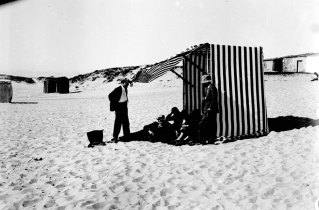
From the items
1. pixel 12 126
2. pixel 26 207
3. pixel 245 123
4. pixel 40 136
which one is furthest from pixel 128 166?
pixel 12 126

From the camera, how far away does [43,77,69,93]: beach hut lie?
33062mm

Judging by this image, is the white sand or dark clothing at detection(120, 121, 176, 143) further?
dark clothing at detection(120, 121, 176, 143)

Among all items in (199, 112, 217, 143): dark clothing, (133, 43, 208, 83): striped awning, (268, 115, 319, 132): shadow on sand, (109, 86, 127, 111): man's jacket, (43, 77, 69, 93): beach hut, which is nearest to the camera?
(199, 112, 217, 143): dark clothing

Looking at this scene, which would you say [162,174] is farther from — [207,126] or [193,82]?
[193,82]

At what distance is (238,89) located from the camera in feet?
24.5

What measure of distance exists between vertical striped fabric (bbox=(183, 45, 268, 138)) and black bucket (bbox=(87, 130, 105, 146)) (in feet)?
8.66

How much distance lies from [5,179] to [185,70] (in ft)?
18.6

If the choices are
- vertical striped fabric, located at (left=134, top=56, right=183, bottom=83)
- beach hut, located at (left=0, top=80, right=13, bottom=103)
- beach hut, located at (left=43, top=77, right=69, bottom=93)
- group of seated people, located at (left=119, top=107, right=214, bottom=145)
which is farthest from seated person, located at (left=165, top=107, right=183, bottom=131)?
beach hut, located at (left=43, top=77, right=69, bottom=93)

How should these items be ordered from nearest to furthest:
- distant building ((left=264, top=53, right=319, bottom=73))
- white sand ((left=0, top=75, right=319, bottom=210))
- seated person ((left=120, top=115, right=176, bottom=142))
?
white sand ((left=0, top=75, right=319, bottom=210)), seated person ((left=120, top=115, right=176, bottom=142)), distant building ((left=264, top=53, right=319, bottom=73))

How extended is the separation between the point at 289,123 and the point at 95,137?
5049mm

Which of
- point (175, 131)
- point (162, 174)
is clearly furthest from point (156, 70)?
point (162, 174)

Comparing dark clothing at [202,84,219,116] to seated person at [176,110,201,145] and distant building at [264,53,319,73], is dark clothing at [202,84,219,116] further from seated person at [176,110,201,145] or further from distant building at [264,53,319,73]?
distant building at [264,53,319,73]

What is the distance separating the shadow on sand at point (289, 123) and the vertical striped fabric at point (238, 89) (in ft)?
2.82

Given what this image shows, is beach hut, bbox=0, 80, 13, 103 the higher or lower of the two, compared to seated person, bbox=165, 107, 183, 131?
higher
